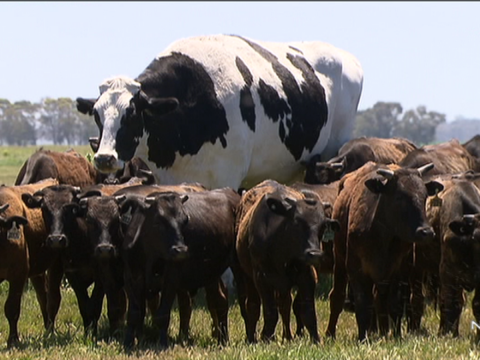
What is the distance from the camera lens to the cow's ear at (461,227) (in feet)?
29.9

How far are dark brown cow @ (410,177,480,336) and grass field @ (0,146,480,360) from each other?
326 millimetres

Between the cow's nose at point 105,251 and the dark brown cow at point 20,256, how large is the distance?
2.87 ft

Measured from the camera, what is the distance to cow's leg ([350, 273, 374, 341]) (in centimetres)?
973

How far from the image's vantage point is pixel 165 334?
9500 mm

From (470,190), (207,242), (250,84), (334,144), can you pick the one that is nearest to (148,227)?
(207,242)

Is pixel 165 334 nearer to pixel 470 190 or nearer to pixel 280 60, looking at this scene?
pixel 470 190

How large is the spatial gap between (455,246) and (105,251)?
3.49 m

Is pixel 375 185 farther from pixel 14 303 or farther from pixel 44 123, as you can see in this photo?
pixel 44 123

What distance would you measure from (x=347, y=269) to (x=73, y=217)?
3.05 meters

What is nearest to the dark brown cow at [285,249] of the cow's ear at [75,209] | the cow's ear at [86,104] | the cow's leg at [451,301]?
the cow's leg at [451,301]

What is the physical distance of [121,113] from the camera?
1263cm

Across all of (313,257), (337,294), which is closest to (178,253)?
(313,257)

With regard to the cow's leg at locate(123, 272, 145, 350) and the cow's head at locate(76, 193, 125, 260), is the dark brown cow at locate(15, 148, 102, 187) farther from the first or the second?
the cow's leg at locate(123, 272, 145, 350)

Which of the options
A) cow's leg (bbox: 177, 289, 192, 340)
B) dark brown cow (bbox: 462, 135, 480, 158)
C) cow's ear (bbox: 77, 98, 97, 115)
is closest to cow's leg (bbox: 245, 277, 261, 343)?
cow's leg (bbox: 177, 289, 192, 340)
